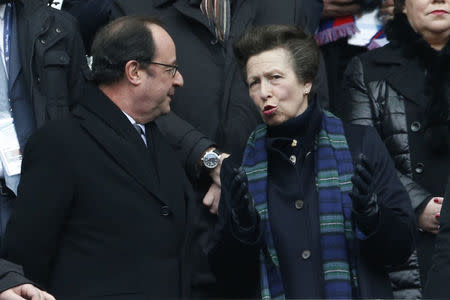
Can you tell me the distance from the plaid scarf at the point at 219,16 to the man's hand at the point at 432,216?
4.20 ft

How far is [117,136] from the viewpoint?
5.40 m

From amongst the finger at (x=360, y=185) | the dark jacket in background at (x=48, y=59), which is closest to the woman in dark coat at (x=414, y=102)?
the finger at (x=360, y=185)

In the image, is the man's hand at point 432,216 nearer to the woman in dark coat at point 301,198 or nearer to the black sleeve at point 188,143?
the woman in dark coat at point 301,198

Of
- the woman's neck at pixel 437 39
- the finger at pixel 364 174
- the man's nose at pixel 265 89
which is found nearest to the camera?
the finger at pixel 364 174

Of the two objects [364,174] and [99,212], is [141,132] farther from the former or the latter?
[364,174]

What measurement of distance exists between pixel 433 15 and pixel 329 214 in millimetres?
1462

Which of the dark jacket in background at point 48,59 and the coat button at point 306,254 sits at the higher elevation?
the dark jacket in background at point 48,59

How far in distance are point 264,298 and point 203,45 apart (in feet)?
4.89

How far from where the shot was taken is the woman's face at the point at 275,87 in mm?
5527

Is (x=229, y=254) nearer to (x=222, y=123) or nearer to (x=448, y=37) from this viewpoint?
(x=222, y=123)

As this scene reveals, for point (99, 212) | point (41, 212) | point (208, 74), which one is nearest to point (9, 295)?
point (41, 212)

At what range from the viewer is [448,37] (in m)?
6.28

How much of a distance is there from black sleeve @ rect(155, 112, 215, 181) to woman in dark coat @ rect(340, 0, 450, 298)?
85 centimetres

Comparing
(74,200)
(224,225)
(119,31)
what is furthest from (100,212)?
(119,31)
